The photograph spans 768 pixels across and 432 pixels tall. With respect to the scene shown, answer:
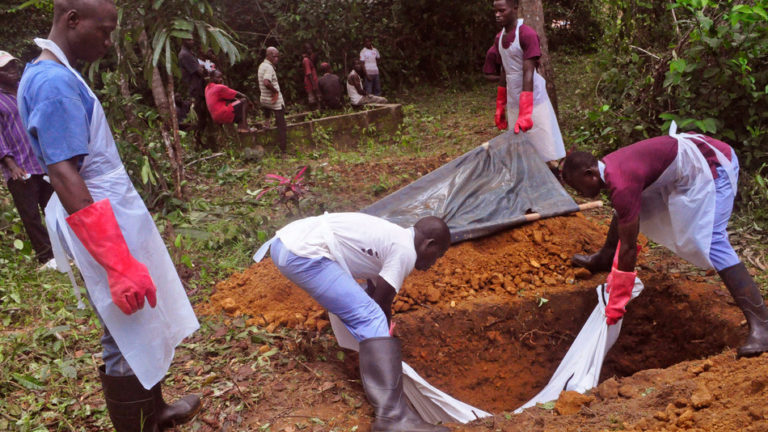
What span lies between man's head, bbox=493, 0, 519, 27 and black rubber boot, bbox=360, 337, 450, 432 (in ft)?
10.3

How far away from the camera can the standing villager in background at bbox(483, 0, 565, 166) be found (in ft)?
14.6

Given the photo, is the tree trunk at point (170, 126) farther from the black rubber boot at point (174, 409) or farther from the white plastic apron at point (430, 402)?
the black rubber boot at point (174, 409)

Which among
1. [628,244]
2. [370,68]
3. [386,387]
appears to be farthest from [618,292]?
[370,68]

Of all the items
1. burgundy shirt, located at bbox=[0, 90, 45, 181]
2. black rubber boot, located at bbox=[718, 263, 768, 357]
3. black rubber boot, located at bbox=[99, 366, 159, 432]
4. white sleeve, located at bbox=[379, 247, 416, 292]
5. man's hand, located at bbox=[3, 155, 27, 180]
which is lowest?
black rubber boot, located at bbox=[718, 263, 768, 357]

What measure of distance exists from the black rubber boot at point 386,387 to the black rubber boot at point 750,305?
145cm

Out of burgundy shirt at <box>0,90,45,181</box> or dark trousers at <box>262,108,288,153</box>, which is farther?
dark trousers at <box>262,108,288,153</box>

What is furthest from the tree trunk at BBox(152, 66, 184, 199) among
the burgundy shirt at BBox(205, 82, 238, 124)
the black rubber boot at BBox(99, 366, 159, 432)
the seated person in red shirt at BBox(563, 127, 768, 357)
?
the seated person in red shirt at BBox(563, 127, 768, 357)

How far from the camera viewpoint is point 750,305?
102 inches

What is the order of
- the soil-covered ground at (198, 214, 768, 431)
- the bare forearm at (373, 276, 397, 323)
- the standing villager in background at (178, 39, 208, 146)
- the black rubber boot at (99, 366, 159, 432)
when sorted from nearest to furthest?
1. the black rubber boot at (99, 366, 159, 432)
2. the bare forearm at (373, 276, 397, 323)
3. the soil-covered ground at (198, 214, 768, 431)
4. the standing villager in background at (178, 39, 208, 146)

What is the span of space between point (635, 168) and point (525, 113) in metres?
1.99

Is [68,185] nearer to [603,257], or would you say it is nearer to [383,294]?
[383,294]

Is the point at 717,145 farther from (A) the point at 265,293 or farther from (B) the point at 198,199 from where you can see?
(B) the point at 198,199

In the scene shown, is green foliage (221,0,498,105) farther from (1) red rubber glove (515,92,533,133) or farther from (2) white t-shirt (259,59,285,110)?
(1) red rubber glove (515,92,533,133)

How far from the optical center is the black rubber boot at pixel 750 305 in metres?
2.50
